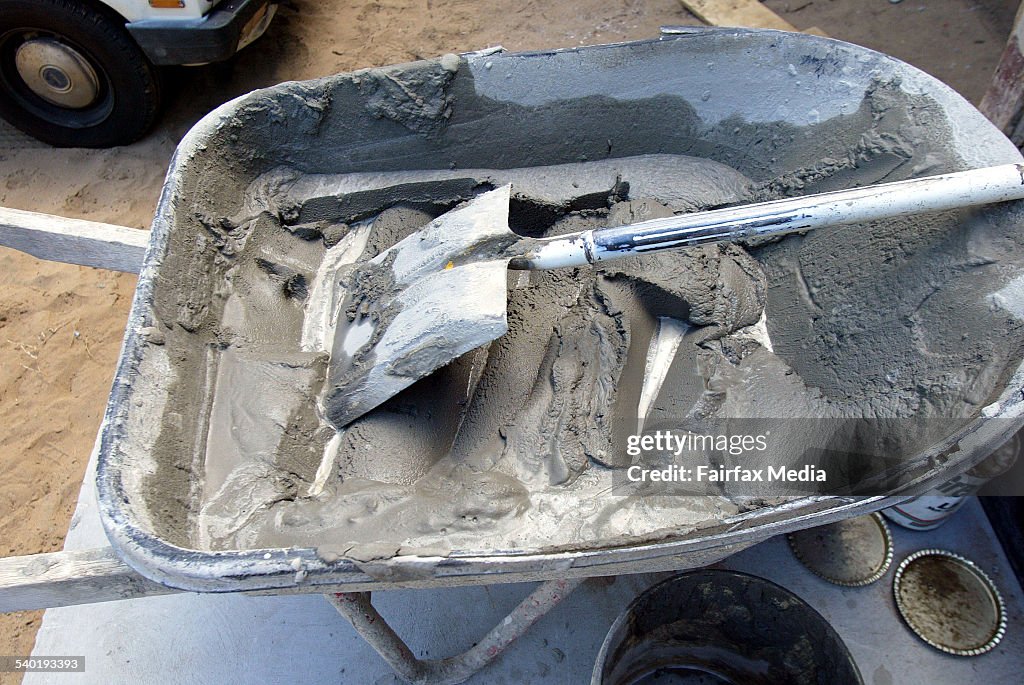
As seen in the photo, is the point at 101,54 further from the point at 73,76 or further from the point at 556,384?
the point at 556,384

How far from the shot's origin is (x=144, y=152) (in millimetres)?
3430

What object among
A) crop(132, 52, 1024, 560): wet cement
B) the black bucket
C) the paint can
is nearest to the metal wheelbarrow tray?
crop(132, 52, 1024, 560): wet cement

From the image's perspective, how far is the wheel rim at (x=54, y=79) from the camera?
305cm

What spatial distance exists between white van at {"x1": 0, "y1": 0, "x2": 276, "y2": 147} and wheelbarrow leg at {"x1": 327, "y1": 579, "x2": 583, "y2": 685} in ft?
8.78

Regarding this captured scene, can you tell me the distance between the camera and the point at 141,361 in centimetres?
150

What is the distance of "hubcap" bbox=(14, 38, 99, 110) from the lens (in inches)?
120

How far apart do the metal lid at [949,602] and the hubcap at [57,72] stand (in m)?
4.01

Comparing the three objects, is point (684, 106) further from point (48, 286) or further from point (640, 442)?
point (48, 286)

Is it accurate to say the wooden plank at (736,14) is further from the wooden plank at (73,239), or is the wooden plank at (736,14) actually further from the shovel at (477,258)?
the wooden plank at (73,239)

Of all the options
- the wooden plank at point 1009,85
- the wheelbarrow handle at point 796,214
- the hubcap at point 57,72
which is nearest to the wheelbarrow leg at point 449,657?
the wheelbarrow handle at point 796,214

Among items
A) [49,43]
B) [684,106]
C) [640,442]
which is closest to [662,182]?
[684,106]

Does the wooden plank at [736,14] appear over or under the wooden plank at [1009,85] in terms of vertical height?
under

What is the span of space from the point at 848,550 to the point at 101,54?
3.73m

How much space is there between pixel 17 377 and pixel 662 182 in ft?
8.80
